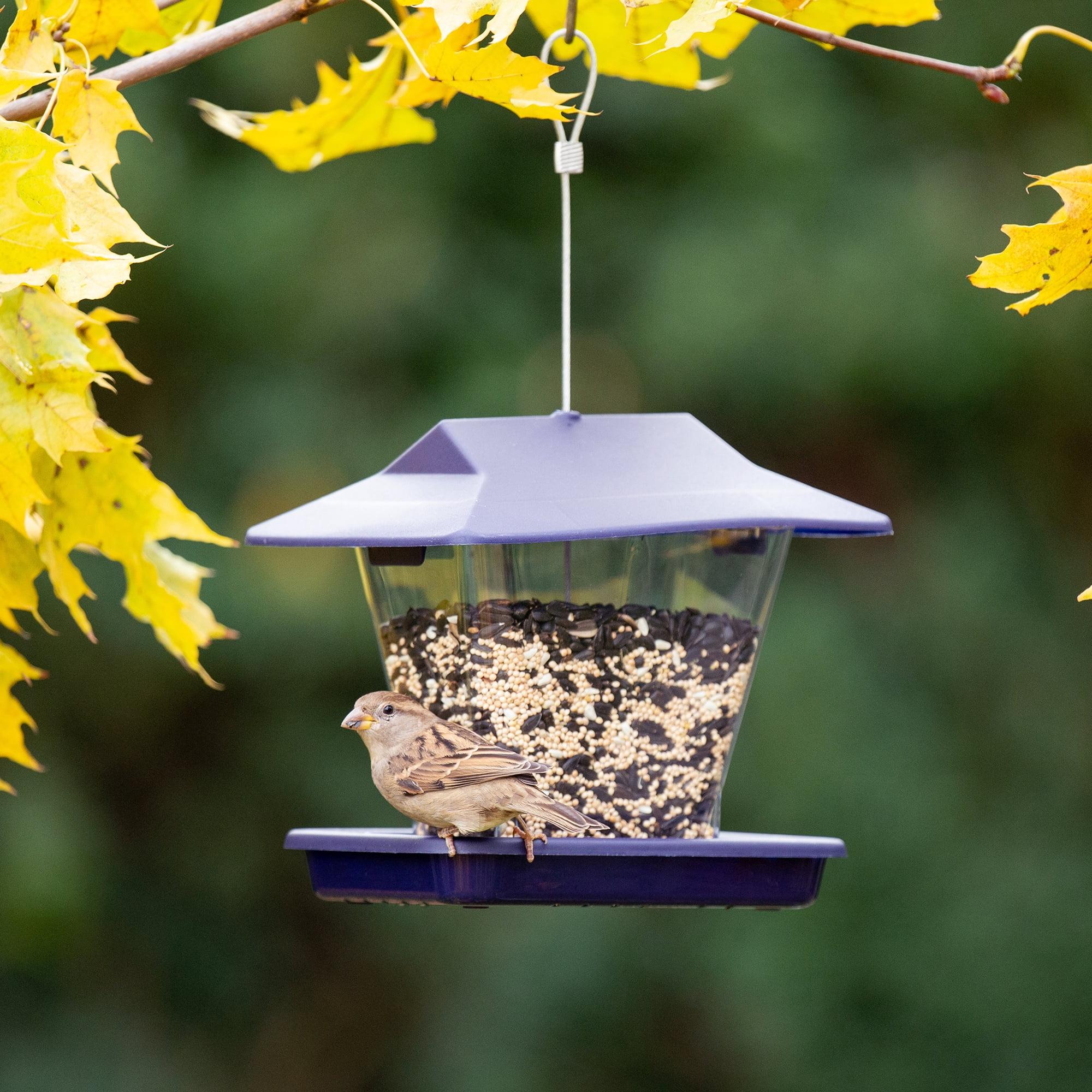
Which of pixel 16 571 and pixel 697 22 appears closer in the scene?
pixel 697 22

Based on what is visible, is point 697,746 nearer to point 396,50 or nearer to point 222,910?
point 396,50

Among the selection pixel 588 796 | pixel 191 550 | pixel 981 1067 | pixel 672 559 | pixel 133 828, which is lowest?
pixel 981 1067

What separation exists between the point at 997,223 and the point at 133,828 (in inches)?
137

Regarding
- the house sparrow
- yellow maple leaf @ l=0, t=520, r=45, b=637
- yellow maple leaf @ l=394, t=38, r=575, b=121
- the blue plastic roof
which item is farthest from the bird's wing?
yellow maple leaf @ l=394, t=38, r=575, b=121

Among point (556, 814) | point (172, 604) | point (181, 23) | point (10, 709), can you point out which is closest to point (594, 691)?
point (556, 814)

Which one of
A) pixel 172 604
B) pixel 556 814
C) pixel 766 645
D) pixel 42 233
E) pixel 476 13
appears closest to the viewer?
pixel 42 233

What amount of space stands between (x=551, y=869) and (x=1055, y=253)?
87 centimetres

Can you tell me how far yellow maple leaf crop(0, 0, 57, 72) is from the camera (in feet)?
5.09

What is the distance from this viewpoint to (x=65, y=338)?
152 cm

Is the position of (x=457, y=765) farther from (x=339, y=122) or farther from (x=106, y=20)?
(x=339, y=122)

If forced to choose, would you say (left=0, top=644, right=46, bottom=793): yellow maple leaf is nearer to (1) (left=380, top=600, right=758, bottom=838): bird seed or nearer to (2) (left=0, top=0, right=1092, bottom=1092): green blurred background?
(1) (left=380, top=600, right=758, bottom=838): bird seed

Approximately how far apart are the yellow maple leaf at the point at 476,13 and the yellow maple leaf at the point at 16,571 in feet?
2.77

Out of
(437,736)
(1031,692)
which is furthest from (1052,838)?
(437,736)

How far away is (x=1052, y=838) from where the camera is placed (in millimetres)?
4941
